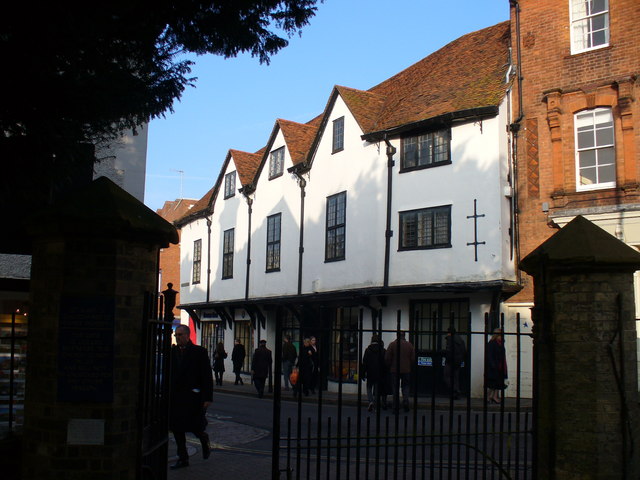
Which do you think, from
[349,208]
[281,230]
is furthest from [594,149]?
[281,230]

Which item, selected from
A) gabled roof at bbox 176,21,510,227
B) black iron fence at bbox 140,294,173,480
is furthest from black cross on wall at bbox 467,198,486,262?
black iron fence at bbox 140,294,173,480

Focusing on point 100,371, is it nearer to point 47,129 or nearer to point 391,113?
point 47,129

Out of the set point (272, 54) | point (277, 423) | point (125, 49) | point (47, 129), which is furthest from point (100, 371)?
point (272, 54)

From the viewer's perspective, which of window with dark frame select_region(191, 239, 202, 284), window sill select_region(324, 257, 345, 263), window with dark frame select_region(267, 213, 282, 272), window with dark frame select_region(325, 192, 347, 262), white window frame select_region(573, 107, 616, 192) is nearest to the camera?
white window frame select_region(573, 107, 616, 192)

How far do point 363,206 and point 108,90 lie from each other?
54.4 feet

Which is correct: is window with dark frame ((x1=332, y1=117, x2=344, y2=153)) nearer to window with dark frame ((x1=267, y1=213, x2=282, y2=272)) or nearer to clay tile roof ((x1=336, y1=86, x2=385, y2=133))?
clay tile roof ((x1=336, y1=86, x2=385, y2=133))

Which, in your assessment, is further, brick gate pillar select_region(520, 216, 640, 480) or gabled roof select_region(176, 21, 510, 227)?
gabled roof select_region(176, 21, 510, 227)

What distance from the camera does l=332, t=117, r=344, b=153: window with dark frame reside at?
A: 24312 millimetres

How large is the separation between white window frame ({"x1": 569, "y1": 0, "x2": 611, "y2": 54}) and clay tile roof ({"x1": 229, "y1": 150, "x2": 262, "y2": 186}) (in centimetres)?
1534

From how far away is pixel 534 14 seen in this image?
19891mm

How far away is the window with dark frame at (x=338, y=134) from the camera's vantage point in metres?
24.3

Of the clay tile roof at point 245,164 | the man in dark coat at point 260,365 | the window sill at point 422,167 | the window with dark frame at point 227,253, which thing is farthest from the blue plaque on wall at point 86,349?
the window with dark frame at point 227,253

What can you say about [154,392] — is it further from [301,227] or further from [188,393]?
[301,227]

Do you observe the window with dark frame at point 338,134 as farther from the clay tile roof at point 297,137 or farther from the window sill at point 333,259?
the window sill at point 333,259
